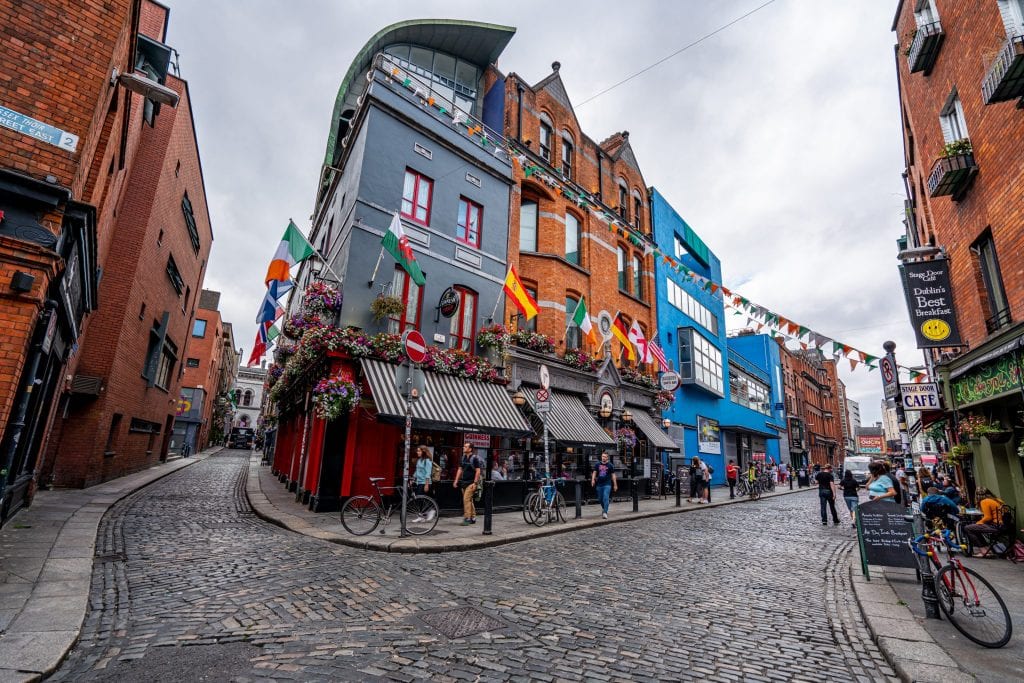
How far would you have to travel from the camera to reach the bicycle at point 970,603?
4523 mm

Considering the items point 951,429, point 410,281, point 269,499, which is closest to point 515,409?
point 410,281

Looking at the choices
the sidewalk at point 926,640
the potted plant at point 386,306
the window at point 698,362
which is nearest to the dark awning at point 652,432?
the window at point 698,362

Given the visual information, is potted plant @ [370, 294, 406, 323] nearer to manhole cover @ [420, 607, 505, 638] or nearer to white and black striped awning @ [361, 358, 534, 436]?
white and black striped awning @ [361, 358, 534, 436]

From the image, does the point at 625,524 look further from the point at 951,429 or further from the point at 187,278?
the point at 187,278

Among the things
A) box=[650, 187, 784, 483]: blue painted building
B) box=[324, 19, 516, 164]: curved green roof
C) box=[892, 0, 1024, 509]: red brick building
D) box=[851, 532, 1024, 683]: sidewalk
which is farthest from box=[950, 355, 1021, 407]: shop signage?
box=[324, 19, 516, 164]: curved green roof

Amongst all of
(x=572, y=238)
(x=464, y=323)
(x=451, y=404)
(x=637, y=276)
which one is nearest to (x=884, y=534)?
(x=451, y=404)

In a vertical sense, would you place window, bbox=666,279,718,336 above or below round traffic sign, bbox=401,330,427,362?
above

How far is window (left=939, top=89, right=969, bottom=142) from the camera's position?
10812mm

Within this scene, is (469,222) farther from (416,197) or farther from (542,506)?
(542,506)

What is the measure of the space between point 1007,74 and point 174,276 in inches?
1085

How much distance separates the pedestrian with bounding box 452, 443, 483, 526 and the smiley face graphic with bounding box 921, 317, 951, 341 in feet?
36.0

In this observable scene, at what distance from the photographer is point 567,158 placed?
22.3 meters

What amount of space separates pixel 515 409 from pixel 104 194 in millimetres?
11710

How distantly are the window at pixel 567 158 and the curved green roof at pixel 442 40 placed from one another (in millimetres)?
4768
